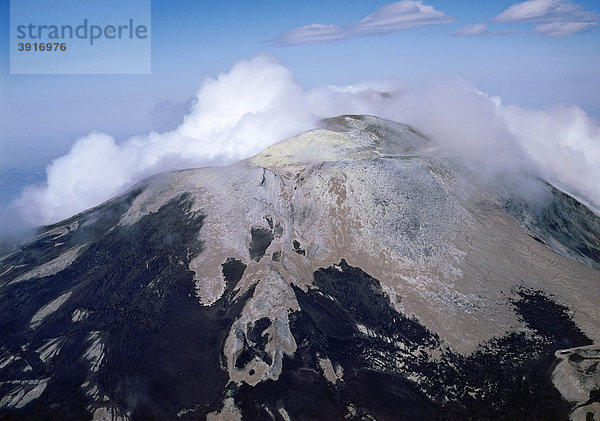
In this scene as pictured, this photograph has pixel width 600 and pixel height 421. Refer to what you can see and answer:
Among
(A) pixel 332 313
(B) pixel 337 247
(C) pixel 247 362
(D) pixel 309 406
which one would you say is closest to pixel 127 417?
(C) pixel 247 362

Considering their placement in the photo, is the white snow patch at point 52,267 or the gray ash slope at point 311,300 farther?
the white snow patch at point 52,267

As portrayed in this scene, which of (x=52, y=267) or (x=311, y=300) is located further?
(x=52, y=267)

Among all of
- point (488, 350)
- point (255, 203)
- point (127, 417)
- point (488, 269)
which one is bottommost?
point (127, 417)

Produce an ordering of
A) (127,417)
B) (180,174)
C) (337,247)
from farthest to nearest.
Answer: (180,174) < (337,247) < (127,417)

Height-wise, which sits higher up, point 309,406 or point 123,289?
point 123,289

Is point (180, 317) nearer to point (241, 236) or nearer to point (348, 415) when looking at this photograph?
point (241, 236)

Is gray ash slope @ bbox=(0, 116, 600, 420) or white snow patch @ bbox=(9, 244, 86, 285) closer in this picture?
gray ash slope @ bbox=(0, 116, 600, 420)

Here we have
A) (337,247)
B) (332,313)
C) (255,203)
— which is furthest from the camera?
(255,203)

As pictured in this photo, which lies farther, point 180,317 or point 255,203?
point 255,203
